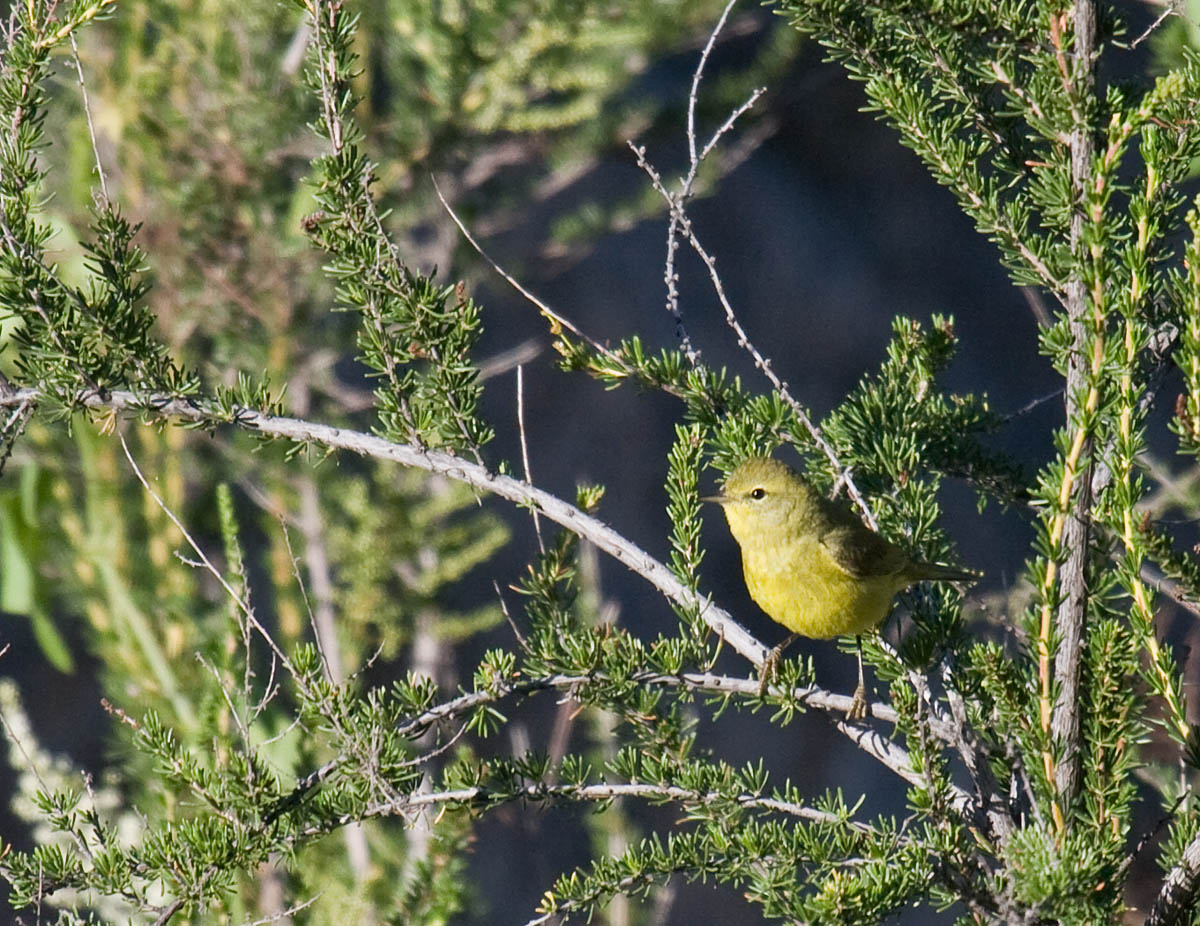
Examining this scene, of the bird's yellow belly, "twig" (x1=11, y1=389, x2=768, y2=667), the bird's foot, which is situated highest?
"twig" (x1=11, y1=389, x2=768, y2=667)

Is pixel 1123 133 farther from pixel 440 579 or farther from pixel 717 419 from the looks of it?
pixel 440 579

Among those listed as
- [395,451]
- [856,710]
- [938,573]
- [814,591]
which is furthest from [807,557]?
[395,451]

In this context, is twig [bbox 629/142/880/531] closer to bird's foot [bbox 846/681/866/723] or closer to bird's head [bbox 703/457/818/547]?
bird's foot [bbox 846/681/866/723]

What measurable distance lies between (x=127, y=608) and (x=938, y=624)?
6.94 ft

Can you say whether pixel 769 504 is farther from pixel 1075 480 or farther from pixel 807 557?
pixel 1075 480

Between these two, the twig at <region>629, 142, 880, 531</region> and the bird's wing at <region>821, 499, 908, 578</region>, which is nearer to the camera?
the twig at <region>629, 142, 880, 531</region>

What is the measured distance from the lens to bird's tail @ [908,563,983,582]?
194 cm

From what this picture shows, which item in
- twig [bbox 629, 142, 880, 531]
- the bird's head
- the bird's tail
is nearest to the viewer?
twig [bbox 629, 142, 880, 531]

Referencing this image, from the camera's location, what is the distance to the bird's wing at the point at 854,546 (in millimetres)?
2267

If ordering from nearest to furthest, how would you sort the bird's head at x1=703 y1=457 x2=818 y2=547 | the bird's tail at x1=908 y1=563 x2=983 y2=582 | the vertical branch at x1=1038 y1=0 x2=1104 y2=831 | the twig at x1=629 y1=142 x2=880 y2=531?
1. the vertical branch at x1=1038 y1=0 x2=1104 y2=831
2. the twig at x1=629 y1=142 x2=880 y2=531
3. the bird's tail at x1=908 y1=563 x2=983 y2=582
4. the bird's head at x1=703 y1=457 x2=818 y2=547

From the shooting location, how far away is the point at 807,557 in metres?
2.48

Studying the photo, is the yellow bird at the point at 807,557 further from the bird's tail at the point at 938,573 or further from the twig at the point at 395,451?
the twig at the point at 395,451

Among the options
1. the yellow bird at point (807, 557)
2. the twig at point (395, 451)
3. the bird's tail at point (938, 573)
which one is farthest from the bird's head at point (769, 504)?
the twig at point (395, 451)

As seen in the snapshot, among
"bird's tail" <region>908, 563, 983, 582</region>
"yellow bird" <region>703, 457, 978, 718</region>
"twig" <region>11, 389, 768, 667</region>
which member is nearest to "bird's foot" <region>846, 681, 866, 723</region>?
"twig" <region>11, 389, 768, 667</region>
